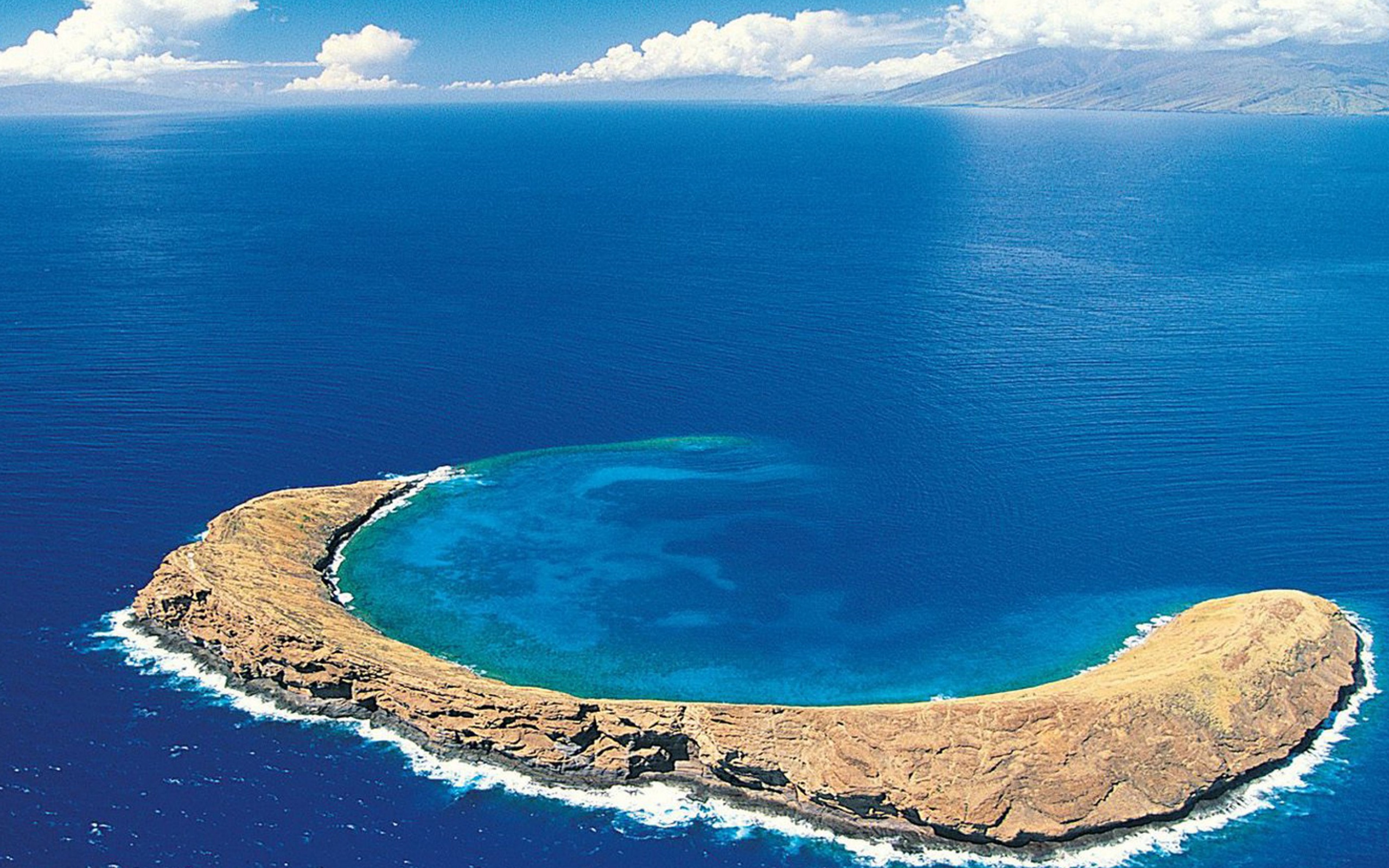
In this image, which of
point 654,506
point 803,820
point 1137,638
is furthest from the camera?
point 654,506

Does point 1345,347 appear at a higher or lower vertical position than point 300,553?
higher

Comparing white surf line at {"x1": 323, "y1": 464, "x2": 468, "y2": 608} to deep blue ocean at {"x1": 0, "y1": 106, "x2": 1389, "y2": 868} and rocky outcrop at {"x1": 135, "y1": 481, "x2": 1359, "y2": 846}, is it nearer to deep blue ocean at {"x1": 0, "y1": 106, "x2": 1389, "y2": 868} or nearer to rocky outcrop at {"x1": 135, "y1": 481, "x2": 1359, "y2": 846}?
deep blue ocean at {"x1": 0, "y1": 106, "x2": 1389, "y2": 868}

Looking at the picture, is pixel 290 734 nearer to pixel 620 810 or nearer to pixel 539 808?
pixel 539 808

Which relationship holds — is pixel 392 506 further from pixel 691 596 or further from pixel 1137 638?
pixel 1137 638

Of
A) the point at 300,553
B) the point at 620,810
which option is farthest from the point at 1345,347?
the point at 300,553

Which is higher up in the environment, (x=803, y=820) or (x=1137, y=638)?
(x=1137, y=638)

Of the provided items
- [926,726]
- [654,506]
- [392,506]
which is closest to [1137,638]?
[926,726]

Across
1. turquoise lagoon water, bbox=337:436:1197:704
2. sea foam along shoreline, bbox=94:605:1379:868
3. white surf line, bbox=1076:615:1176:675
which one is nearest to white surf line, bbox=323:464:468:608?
turquoise lagoon water, bbox=337:436:1197:704

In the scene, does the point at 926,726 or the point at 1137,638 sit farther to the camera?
the point at 1137,638
